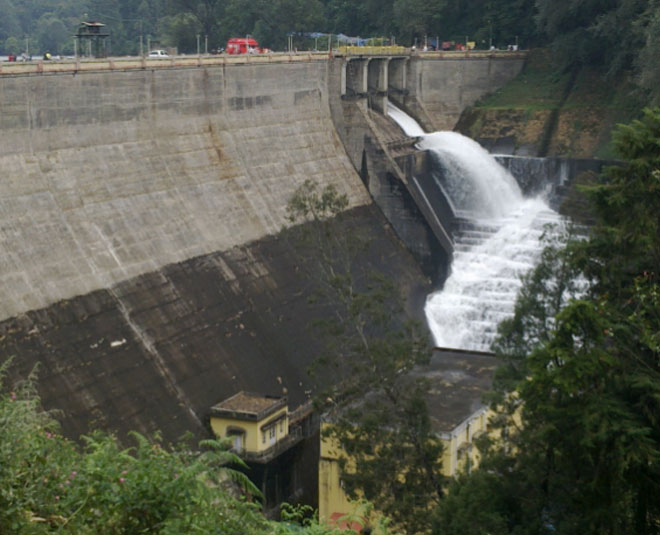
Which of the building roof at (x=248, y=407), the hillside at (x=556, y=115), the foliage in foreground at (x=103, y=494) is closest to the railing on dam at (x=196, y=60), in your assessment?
the hillside at (x=556, y=115)

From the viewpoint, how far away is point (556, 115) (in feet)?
150

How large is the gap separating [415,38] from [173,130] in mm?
28513

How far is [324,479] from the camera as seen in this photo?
21125 millimetres

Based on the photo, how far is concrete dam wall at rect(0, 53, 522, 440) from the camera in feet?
73.9

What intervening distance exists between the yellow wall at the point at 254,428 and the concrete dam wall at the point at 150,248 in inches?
16.0

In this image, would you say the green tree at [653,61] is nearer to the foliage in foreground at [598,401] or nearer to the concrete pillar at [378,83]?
the concrete pillar at [378,83]

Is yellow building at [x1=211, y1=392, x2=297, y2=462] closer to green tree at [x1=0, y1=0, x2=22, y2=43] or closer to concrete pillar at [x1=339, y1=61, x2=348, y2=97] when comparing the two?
concrete pillar at [x1=339, y1=61, x2=348, y2=97]

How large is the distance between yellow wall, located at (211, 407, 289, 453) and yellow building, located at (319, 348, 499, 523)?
186 cm

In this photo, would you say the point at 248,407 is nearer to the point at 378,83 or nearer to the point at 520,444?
the point at 520,444

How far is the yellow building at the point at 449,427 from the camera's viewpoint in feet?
67.2

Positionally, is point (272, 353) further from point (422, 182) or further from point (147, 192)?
point (422, 182)

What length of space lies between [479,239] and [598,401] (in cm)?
2573

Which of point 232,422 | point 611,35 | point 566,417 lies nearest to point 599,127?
point 611,35

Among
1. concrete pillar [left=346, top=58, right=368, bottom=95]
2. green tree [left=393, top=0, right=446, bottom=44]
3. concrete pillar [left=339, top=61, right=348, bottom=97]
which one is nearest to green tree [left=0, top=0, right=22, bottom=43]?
green tree [left=393, top=0, right=446, bottom=44]
